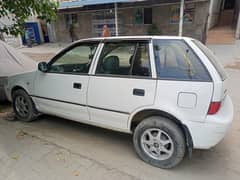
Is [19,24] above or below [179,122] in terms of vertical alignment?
above

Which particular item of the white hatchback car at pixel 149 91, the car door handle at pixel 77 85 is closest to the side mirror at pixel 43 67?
the white hatchback car at pixel 149 91

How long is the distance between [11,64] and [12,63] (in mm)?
57

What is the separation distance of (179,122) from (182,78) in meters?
0.53

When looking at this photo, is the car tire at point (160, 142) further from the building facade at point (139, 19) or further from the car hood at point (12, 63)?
the building facade at point (139, 19)

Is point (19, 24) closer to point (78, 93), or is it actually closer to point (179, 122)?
point (78, 93)

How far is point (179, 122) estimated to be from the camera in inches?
88.4

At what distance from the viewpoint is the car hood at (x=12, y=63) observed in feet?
15.3

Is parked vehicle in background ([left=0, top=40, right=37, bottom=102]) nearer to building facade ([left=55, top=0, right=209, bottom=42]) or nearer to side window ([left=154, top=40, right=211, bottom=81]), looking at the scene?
side window ([left=154, top=40, right=211, bottom=81])

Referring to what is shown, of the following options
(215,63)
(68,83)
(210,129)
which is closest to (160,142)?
(210,129)

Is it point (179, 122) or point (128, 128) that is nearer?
point (179, 122)

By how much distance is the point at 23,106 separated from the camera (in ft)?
12.1

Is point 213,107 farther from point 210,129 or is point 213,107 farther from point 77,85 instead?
point 77,85

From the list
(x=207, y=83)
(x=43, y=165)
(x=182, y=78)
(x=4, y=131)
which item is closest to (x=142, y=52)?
(x=182, y=78)

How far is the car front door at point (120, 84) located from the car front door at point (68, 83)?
0.58ft
